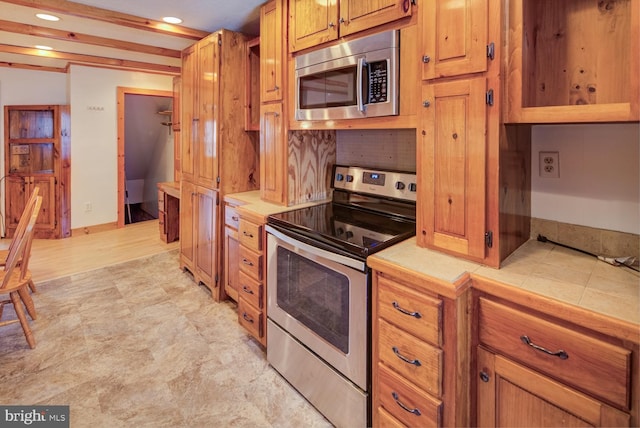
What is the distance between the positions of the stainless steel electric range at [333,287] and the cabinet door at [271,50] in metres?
0.77

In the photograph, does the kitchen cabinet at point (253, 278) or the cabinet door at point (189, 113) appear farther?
the cabinet door at point (189, 113)

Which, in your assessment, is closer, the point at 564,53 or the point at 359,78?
the point at 564,53

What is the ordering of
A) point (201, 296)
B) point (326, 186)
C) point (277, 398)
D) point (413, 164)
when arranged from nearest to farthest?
point (277, 398) → point (413, 164) → point (326, 186) → point (201, 296)

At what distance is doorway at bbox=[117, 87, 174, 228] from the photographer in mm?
5605

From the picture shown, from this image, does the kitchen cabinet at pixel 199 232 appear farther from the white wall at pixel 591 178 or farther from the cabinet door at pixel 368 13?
the white wall at pixel 591 178

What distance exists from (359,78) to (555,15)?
81cm

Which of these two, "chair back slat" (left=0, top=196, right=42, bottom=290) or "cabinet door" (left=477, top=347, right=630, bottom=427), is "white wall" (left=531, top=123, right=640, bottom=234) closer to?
"cabinet door" (left=477, top=347, right=630, bottom=427)

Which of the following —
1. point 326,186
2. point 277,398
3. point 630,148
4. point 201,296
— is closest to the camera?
point 630,148

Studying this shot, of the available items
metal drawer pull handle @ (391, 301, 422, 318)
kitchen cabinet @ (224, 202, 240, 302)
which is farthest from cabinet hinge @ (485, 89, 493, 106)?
kitchen cabinet @ (224, 202, 240, 302)

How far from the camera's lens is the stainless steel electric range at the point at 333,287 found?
1.58 m

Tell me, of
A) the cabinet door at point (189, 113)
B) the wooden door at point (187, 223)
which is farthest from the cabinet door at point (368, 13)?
the wooden door at point (187, 223)

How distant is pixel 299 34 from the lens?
216 cm

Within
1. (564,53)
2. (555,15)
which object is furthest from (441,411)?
(555,15)

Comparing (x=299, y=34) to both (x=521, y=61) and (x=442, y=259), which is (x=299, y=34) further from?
(x=442, y=259)
